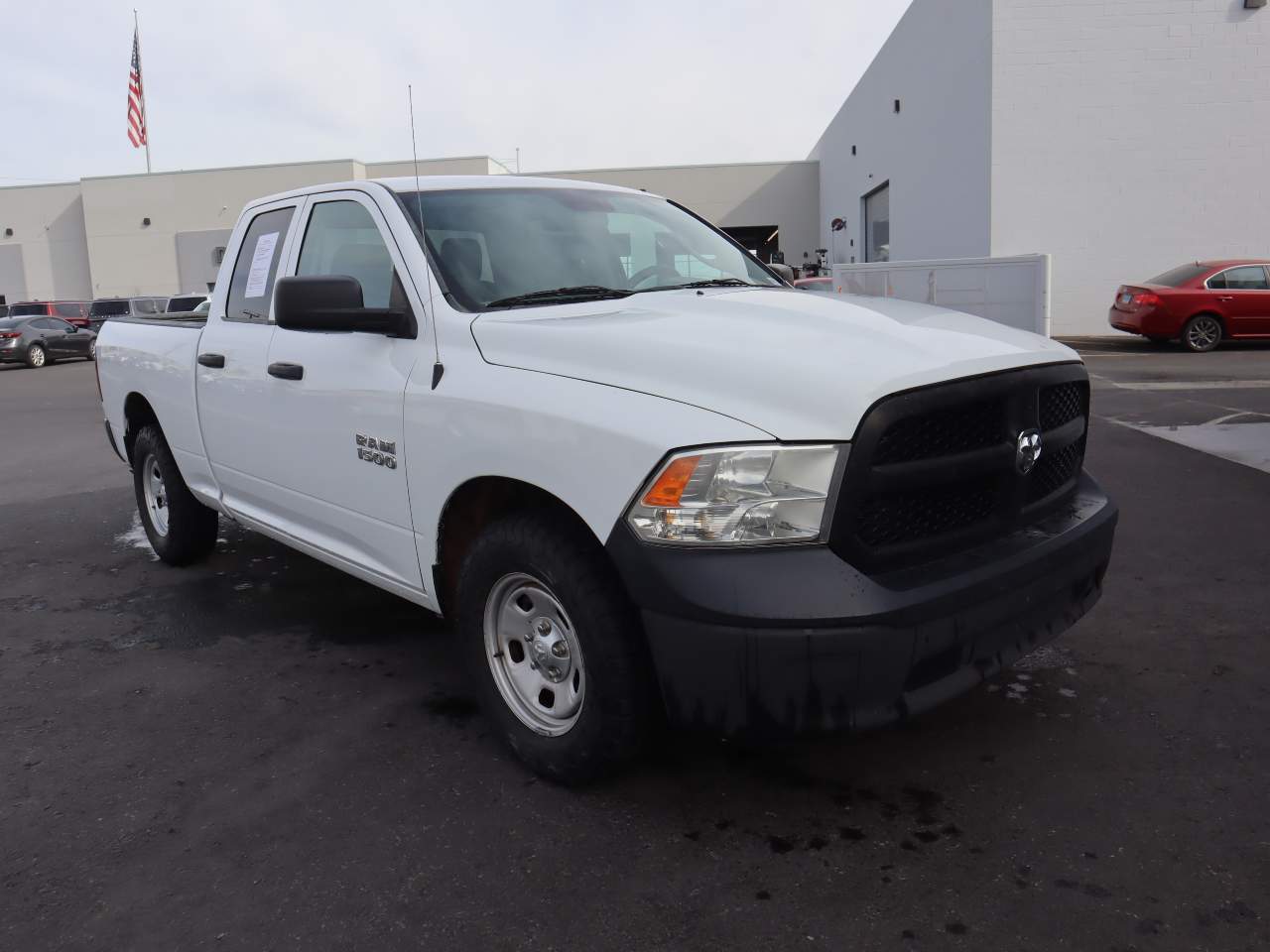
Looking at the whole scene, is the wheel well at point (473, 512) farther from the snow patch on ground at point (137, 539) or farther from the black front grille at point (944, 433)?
the snow patch on ground at point (137, 539)

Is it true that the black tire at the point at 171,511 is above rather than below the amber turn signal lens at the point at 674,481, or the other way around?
below

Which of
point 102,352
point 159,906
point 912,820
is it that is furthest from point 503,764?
point 102,352

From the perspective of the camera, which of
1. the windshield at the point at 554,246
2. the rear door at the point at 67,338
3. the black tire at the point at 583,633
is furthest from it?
the rear door at the point at 67,338

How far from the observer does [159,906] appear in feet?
8.64

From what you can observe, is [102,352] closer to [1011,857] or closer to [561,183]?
[561,183]

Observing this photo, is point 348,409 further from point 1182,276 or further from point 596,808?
point 1182,276

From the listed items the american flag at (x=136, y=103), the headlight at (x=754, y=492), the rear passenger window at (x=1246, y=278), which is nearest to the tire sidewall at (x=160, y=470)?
the headlight at (x=754, y=492)

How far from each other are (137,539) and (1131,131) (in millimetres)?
19587

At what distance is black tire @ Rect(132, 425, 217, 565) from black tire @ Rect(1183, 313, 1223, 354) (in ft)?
53.9

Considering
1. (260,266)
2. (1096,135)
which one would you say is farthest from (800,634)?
(1096,135)

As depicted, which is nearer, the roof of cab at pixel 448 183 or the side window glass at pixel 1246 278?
the roof of cab at pixel 448 183

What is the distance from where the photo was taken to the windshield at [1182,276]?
56.6 feet


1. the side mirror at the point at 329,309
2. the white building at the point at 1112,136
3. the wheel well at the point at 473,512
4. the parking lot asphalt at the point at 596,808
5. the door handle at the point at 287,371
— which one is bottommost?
the parking lot asphalt at the point at 596,808

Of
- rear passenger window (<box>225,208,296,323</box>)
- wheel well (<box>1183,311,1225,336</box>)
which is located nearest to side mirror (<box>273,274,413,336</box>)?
rear passenger window (<box>225,208,296,323</box>)
